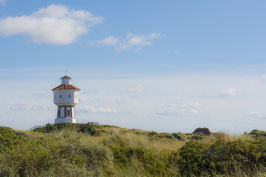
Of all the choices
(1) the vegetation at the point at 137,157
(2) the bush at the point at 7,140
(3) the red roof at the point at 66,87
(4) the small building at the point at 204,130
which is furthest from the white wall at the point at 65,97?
(2) the bush at the point at 7,140

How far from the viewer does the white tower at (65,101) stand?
1648 inches

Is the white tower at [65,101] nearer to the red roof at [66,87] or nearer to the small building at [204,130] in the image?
the red roof at [66,87]

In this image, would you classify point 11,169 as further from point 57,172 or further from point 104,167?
point 104,167

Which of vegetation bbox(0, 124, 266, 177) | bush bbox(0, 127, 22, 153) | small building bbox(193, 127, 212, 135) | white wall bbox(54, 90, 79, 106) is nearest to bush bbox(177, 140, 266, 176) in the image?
vegetation bbox(0, 124, 266, 177)

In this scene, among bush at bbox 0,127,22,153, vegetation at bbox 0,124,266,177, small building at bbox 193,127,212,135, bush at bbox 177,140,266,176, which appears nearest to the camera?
vegetation at bbox 0,124,266,177

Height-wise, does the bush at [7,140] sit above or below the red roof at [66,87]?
below

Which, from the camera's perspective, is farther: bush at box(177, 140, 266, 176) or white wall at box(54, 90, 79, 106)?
white wall at box(54, 90, 79, 106)

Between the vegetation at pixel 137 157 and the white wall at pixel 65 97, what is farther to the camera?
the white wall at pixel 65 97

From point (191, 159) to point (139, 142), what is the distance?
533 cm

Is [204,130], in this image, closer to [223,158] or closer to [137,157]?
[137,157]

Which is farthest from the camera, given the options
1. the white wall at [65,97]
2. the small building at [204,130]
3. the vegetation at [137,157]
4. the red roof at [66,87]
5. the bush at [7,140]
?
the red roof at [66,87]

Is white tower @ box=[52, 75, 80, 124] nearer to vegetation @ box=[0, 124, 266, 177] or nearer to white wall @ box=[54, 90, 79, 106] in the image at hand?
white wall @ box=[54, 90, 79, 106]

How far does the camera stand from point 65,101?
4169 centimetres

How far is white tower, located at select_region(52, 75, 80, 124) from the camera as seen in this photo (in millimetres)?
41859
